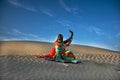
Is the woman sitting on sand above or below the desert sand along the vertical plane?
Answer: above

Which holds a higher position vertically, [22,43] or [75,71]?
[22,43]

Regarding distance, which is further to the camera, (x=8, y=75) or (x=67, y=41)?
(x=67, y=41)

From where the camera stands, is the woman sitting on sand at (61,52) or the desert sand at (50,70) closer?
the desert sand at (50,70)

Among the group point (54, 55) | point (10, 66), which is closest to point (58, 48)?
point (54, 55)

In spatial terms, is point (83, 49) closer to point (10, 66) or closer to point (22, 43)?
point (22, 43)

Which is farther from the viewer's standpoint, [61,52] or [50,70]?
[61,52]

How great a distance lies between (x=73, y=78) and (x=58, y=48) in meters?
2.93

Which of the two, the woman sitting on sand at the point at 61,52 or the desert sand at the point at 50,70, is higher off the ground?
the woman sitting on sand at the point at 61,52

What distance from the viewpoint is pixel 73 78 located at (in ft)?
32.5

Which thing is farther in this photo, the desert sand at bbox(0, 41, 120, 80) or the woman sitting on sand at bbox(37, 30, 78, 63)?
the woman sitting on sand at bbox(37, 30, 78, 63)

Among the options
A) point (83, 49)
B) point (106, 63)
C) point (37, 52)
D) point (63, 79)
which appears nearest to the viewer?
point (63, 79)

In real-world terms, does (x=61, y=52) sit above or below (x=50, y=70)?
above

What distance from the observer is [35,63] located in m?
12.1

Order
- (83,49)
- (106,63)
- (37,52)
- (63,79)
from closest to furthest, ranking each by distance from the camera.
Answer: (63,79) < (106,63) < (37,52) < (83,49)
